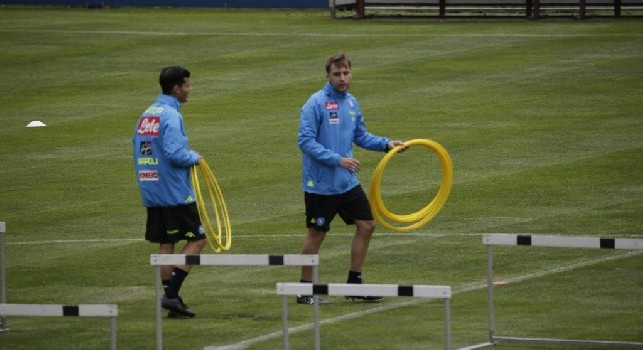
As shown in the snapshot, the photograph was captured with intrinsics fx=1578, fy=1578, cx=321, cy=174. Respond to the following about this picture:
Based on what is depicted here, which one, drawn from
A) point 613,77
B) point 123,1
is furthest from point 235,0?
point 613,77

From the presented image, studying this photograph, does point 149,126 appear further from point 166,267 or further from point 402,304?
point 402,304

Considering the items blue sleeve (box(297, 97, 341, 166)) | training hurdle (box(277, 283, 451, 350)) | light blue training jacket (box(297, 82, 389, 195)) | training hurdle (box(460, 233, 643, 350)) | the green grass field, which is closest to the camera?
training hurdle (box(277, 283, 451, 350))

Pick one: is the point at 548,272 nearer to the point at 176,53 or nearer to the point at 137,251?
the point at 137,251

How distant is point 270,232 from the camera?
17.8 meters

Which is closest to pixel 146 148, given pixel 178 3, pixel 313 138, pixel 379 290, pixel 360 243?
pixel 313 138

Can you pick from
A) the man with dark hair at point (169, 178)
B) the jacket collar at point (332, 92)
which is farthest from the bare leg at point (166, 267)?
the jacket collar at point (332, 92)

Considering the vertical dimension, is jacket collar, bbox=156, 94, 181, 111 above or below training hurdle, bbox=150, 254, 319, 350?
above

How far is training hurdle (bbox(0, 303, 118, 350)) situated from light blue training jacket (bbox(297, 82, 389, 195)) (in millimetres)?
3766

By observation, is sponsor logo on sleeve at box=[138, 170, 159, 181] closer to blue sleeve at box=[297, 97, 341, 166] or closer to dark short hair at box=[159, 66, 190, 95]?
dark short hair at box=[159, 66, 190, 95]

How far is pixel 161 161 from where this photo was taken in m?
13.4

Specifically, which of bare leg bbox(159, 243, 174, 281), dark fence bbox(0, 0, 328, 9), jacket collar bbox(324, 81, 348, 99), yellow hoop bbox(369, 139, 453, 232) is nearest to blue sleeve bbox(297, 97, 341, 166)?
jacket collar bbox(324, 81, 348, 99)

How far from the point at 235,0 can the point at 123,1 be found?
10.7ft

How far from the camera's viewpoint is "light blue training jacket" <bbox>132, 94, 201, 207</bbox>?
13.3 meters

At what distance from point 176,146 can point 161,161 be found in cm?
24
